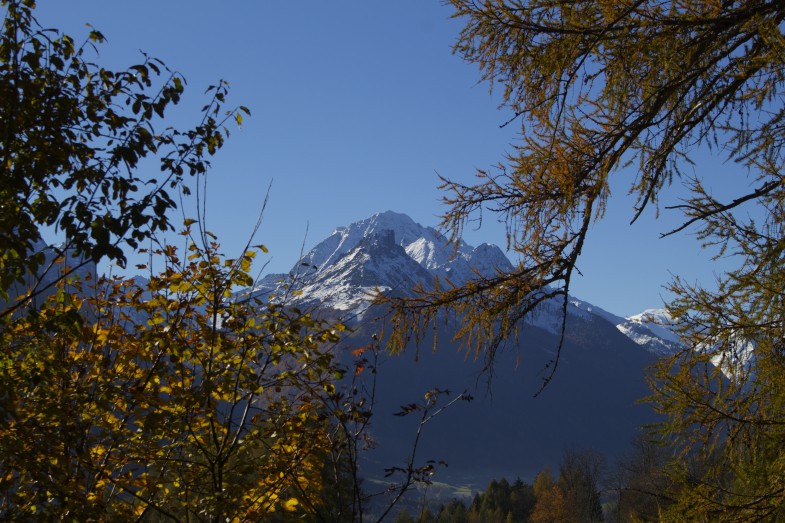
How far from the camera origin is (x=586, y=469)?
47.2 metres

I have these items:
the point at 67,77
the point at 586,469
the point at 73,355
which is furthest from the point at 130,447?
the point at 586,469

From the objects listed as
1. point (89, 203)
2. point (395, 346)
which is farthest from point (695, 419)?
point (89, 203)

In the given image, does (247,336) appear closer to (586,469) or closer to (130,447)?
(130,447)

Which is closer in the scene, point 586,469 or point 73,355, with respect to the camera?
point 73,355

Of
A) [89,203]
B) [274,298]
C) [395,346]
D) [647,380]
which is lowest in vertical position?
[647,380]

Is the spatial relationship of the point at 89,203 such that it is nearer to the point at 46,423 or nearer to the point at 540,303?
the point at 46,423

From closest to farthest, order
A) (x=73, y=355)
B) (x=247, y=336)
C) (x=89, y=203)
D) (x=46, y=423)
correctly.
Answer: (x=89, y=203), (x=46, y=423), (x=247, y=336), (x=73, y=355)

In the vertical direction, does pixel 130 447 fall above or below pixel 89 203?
below

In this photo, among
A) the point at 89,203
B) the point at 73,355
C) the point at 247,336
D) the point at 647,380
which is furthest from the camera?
the point at 647,380

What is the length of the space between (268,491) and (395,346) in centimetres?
132

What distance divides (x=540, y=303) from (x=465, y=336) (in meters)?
0.71

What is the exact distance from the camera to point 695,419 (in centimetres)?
499

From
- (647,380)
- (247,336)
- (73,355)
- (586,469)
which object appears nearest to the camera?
(247,336)

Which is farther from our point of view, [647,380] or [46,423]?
[647,380]
